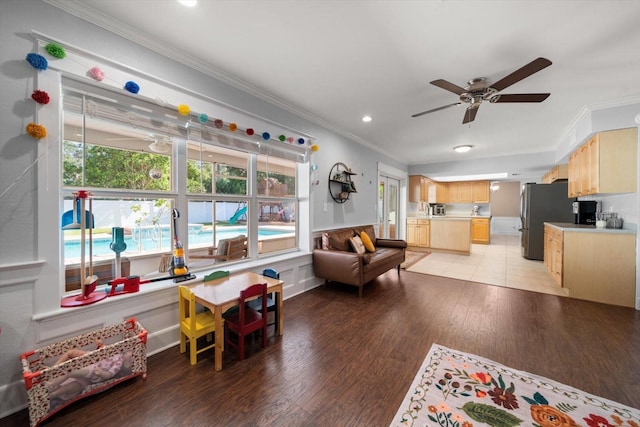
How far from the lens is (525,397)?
5.28 feet

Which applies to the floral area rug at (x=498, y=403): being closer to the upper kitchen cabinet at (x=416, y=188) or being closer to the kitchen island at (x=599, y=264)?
the kitchen island at (x=599, y=264)

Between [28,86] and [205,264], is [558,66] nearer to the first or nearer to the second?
[205,264]

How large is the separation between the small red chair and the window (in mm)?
767

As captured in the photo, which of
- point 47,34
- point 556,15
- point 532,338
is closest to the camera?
point 47,34

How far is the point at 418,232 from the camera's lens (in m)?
7.04

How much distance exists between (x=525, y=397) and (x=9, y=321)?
3292 millimetres

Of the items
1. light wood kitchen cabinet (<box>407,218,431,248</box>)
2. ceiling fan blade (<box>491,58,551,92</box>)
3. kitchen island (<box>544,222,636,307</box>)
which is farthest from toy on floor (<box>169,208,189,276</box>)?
light wood kitchen cabinet (<box>407,218,431,248</box>)

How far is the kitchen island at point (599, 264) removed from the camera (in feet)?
10.0

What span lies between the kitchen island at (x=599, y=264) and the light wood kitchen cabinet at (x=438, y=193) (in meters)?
4.77

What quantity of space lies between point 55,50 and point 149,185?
40.5 inches

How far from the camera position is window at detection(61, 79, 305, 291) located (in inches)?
71.4

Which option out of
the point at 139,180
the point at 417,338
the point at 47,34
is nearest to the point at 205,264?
the point at 139,180

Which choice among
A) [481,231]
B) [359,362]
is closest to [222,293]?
[359,362]

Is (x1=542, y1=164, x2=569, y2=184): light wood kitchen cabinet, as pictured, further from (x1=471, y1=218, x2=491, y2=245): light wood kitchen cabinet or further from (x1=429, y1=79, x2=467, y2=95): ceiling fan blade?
(x1=429, y1=79, x2=467, y2=95): ceiling fan blade
